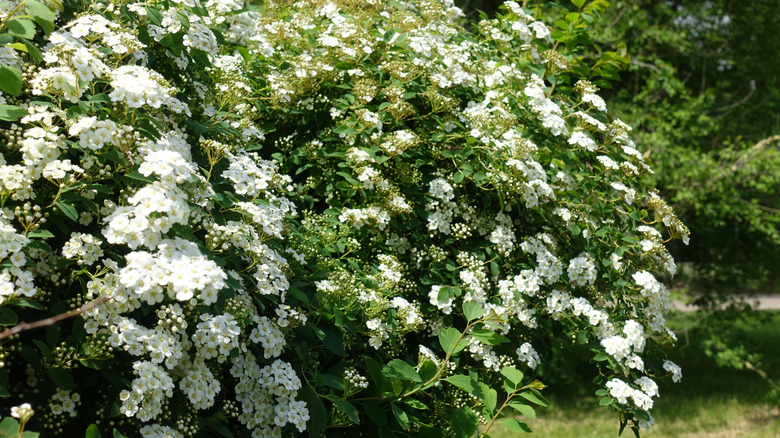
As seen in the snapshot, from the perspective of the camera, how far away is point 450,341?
220 centimetres

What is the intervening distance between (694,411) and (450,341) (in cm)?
539

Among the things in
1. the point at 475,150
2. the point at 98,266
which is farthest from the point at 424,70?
the point at 98,266

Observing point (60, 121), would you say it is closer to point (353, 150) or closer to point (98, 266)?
point (98, 266)

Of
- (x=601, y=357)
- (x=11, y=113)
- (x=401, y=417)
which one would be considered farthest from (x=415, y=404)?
(x=11, y=113)

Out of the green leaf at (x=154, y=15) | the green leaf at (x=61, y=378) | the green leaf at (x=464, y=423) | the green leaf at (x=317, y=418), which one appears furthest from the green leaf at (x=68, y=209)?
the green leaf at (x=464, y=423)

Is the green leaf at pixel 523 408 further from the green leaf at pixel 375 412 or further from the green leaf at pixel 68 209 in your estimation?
the green leaf at pixel 68 209

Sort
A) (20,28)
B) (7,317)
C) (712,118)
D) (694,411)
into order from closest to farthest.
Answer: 1. (7,317)
2. (20,28)
3. (694,411)
4. (712,118)

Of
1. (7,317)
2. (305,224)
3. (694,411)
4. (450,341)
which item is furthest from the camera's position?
(694,411)

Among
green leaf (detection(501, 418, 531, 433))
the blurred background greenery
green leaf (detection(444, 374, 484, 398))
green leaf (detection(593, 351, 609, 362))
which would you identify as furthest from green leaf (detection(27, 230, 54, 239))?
the blurred background greenery

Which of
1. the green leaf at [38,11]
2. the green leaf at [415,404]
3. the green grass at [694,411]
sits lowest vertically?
the green grass at [694,411]

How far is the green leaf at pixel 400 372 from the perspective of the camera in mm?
2150

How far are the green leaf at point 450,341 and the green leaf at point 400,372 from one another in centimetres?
12

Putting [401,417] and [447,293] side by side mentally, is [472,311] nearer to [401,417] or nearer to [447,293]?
[447,293]

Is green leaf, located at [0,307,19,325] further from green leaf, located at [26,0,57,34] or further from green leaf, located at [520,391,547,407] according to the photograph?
green leaf, located at [520,391,547,407]
